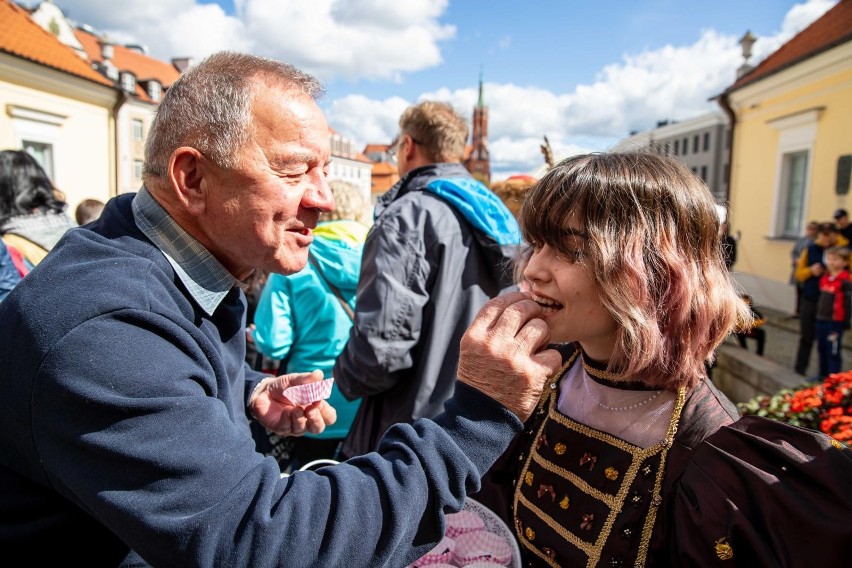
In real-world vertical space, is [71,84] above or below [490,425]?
above

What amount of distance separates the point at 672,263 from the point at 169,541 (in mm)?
1260

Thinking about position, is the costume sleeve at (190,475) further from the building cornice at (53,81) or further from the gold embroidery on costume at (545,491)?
the building cornice at (53,81)

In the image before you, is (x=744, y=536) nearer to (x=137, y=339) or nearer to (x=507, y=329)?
(x=507, y=329)

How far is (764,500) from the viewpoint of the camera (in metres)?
1.12

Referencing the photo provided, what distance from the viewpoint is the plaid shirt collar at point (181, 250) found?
1296mm

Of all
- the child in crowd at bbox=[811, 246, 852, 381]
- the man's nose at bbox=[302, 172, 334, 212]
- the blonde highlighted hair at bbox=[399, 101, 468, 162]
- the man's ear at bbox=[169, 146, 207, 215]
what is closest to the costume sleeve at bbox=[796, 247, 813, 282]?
the child in crowd at bbox=[811, 246, 852, 381]

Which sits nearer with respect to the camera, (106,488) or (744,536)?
(106,488)

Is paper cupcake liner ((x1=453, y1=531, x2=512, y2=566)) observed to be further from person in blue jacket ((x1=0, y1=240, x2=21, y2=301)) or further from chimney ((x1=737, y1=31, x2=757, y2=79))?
chimney ((x1=737, y1=31, x2=757, y2=79))

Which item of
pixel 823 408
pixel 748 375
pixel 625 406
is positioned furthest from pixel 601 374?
pixel 748 375

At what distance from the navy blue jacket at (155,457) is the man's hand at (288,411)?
625 mm

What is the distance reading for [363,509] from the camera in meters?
1.02

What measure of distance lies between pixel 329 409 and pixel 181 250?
2.51ft

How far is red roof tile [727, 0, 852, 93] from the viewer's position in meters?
10.3

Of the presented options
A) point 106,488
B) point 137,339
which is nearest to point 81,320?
point 137,339
